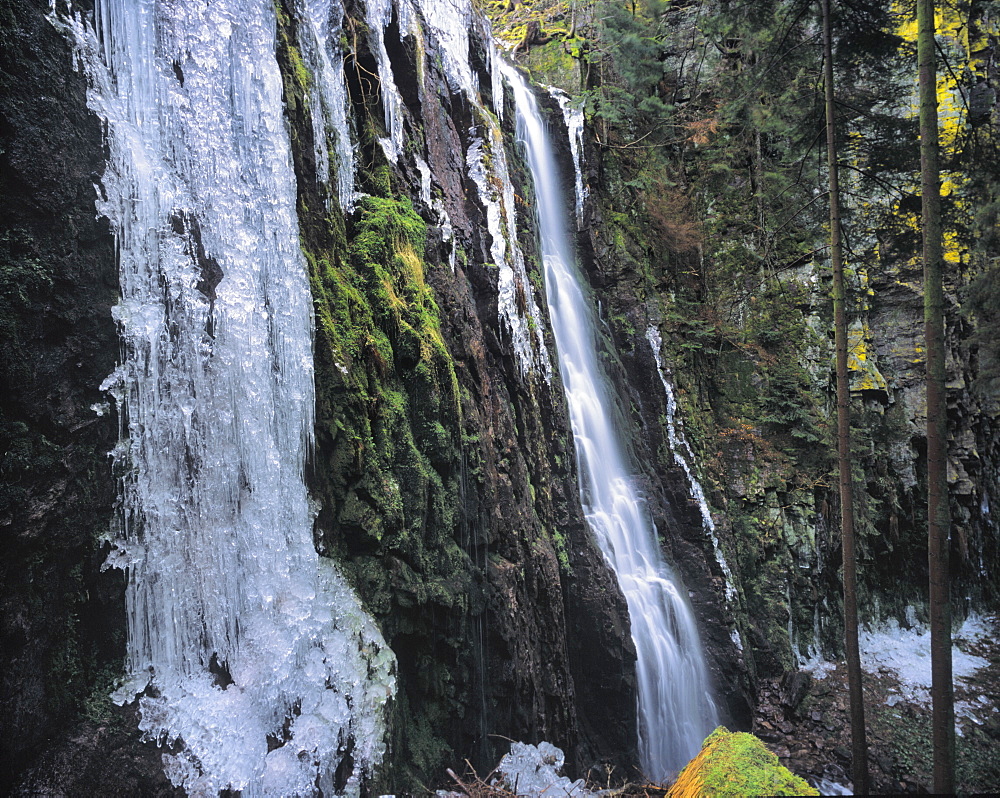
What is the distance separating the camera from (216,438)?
397 centimetres

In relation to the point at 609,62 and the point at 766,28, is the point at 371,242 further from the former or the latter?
the point at 609,62

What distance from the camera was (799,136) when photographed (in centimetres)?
648

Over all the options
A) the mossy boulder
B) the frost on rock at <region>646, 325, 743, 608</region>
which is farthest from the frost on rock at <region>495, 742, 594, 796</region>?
the frost on rock at <region>646, 325, 743, 608</region>

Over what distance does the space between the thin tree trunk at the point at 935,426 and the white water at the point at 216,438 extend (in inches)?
178

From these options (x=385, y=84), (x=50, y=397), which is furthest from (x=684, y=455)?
(x=50, y=397)

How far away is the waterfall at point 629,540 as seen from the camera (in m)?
7.55

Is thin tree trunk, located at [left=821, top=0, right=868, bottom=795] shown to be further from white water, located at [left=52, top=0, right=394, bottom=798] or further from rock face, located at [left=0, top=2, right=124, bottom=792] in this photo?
rock face, located at [left=0, top=2, right=124, bottom=792]

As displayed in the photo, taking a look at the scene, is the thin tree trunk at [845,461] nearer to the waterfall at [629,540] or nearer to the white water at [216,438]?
the waterfall at [629,540]

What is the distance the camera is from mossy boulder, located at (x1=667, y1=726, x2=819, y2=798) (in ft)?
9.98

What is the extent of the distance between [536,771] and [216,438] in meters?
4.95

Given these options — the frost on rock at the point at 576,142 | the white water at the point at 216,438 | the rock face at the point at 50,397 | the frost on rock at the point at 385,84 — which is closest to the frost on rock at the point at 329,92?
the frost on rock at the point at 385,84

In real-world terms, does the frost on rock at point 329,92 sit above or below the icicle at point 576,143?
below

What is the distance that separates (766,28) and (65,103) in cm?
734

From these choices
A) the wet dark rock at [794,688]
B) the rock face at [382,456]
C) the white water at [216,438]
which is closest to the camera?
the rock face at [382,456]
